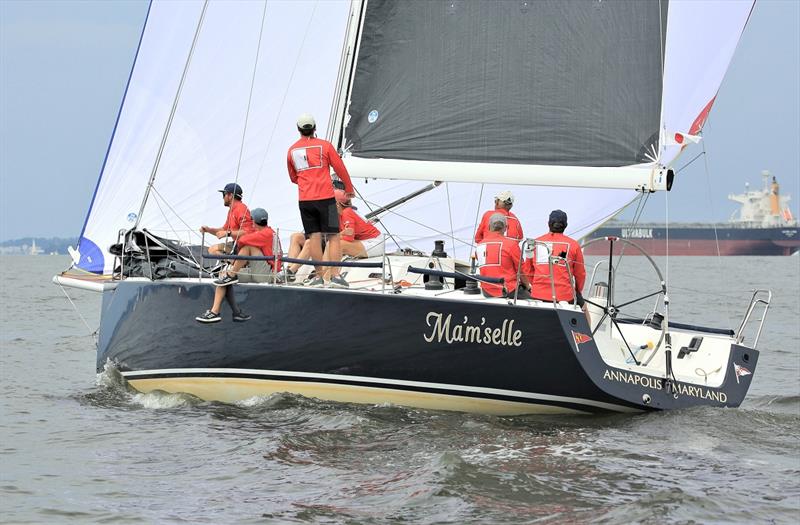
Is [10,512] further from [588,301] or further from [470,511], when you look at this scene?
[588,301]

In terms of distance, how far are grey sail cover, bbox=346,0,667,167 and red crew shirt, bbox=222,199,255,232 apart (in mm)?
1048

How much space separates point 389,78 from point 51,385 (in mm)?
4727

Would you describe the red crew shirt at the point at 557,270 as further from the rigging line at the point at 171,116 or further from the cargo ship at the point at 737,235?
the cargo ship at the point at 737,235

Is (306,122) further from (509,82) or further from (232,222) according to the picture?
(509,82)

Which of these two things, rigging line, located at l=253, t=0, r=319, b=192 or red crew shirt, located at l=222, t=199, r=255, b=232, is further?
rigging line, located at l=253, t=0, r=319, b=192

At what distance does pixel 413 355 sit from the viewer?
7934 mm

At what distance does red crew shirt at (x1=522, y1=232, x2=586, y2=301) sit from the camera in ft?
27.7

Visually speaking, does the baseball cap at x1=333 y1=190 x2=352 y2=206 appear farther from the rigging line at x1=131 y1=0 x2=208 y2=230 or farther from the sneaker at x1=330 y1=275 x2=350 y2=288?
the rigging line at x1=131 y1=0 x2=208 y2=230

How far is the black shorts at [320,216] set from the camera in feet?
29.1

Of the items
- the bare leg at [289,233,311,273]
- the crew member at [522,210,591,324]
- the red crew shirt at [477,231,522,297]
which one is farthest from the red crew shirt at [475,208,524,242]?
the bare leg at [289,233,311,273]

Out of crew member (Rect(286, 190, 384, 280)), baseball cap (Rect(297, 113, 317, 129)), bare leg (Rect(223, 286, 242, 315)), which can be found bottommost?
bare leg (Rect(223, 286, 242, 315))

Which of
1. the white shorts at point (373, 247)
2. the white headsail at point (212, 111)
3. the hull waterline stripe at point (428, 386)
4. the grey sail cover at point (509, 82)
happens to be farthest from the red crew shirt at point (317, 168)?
the white headsail at point (212, 111)

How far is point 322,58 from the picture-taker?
1178cm

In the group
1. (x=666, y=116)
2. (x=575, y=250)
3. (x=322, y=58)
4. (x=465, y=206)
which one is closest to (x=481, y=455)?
(x=575, y=250)
